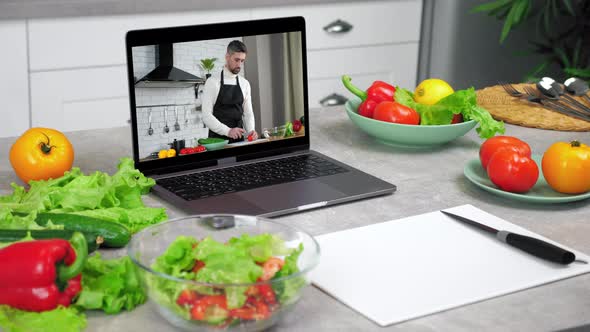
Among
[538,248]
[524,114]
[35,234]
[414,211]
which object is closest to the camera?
[35,234]

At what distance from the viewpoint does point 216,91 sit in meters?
1.44

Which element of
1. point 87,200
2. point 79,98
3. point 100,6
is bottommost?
point 79,98

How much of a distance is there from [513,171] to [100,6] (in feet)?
5.78

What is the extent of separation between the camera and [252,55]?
4.89 ft

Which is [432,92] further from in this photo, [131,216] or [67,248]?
[67,248]

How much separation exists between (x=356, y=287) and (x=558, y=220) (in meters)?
0.46

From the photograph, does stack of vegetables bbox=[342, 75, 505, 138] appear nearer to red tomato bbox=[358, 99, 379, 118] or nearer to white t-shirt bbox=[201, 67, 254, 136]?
red tomato bbox=[358, 99, 379, 118]

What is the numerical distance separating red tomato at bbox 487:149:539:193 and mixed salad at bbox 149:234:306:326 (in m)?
0.55

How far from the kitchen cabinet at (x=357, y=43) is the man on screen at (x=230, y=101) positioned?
5.20 feet

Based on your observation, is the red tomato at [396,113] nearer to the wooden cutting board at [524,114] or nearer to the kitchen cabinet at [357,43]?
the wooden cutting board at [524,114]

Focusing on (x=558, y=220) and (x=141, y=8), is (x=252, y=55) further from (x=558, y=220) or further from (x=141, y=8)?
(x=141, y=8)

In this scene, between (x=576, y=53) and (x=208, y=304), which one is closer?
(x=208, y=304)

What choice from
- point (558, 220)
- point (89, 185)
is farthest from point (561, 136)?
point (89, 185)

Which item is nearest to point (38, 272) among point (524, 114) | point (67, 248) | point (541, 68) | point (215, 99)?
point (67, 248)
